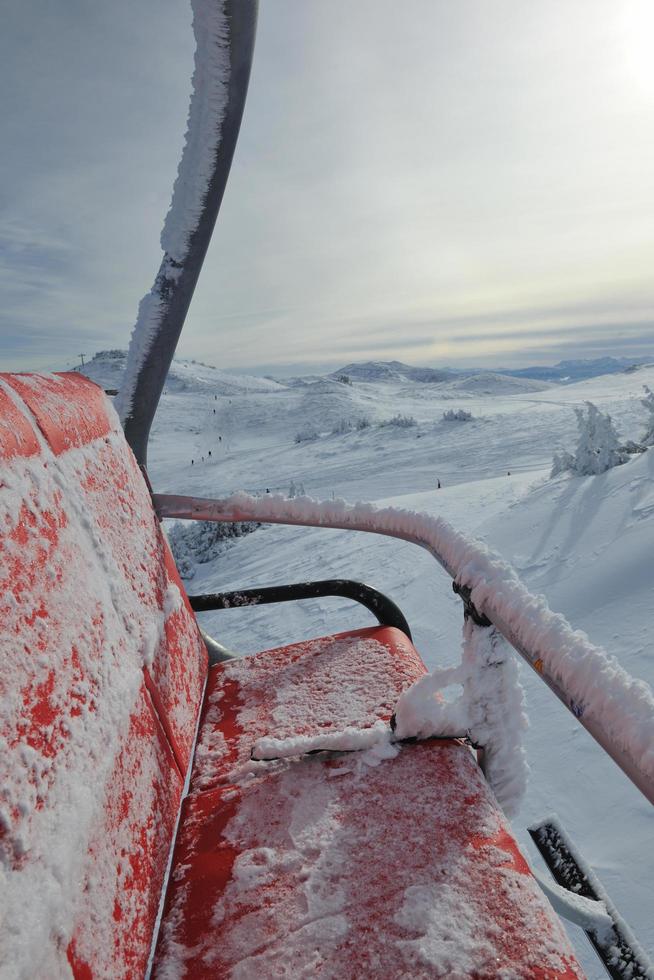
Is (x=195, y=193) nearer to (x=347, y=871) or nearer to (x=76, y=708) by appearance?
(x=76, y=708)

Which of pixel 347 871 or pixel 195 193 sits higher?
pixel 195 193

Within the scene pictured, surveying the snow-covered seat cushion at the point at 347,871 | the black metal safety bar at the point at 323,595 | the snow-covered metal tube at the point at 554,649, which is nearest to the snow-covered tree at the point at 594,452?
the black metal safety bar at the point at 323,595

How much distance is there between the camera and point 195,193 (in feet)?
5.02

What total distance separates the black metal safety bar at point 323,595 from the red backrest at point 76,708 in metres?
0.63

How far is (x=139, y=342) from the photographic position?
1614 millimetres

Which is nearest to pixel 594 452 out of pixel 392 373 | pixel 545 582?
pixel 545 582

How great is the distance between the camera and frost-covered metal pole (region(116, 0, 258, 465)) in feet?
→ 4.22

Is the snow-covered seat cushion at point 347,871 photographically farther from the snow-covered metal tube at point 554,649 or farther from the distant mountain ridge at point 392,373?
the distant mountain ridge at point 392,373

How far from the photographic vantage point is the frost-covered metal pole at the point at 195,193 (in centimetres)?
129

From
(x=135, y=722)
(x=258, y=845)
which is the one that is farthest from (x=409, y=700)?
(x=135, y=722)

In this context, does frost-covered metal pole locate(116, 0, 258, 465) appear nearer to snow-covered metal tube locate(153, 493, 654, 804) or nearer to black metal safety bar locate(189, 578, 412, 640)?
black metal safety bar locate(189, 578, 412, 640)

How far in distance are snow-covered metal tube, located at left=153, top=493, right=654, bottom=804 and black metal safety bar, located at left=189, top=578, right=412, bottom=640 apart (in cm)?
39

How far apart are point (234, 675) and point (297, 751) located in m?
0.48

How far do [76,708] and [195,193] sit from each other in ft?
4.76
